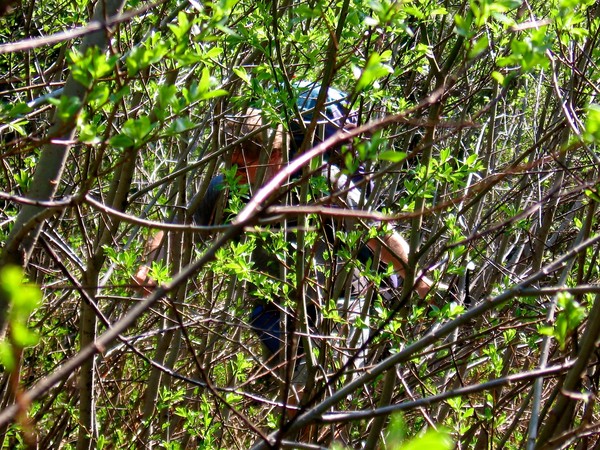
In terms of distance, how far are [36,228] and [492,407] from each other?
1578mm

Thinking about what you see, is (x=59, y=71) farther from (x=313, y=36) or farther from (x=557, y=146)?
(x=557, y=146)

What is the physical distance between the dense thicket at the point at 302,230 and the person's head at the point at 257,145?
10cm

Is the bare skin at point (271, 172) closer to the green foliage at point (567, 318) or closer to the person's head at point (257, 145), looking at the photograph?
the person's head at point (257, 145)

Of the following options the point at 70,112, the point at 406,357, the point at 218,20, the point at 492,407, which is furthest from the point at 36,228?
the point at 492,407

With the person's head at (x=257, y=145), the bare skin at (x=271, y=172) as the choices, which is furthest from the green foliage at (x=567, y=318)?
the person's head at (x=257, y=145)

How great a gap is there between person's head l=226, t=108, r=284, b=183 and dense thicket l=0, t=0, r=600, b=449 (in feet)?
0.33

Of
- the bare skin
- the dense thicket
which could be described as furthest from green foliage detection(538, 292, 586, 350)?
the bare skin

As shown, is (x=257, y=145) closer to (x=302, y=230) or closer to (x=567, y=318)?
(x=302, y=230)

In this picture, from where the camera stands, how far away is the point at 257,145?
331 cm

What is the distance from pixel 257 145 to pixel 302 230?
140 centimetres

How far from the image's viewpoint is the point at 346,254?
2479mm

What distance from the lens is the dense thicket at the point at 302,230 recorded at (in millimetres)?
1322

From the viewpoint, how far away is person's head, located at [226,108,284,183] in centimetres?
312

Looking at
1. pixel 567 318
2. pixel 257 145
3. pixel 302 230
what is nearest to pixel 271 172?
pixel 257 145
